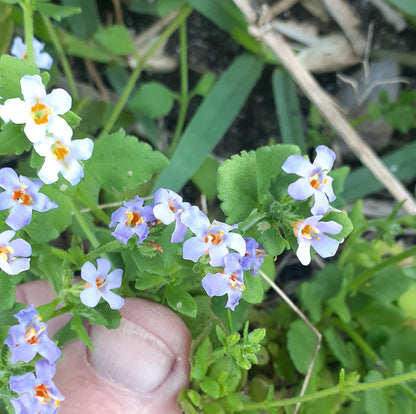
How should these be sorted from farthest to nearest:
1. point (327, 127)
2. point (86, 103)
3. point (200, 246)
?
point (327, 127) < point (86, 103) < point (200, 246)

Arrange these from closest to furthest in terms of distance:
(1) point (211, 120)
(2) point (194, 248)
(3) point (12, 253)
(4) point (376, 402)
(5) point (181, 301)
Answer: (2) point (194, 248) → (3) point (12, 253) → (5) point (181, 301) → (4) point (376, 402) → (1) point (211, 120)

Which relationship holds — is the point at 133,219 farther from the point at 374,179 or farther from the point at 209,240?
the point at 374,179

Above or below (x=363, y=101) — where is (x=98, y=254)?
below

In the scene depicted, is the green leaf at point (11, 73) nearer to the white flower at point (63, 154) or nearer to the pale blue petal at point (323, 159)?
the white flower at point (63, 154)

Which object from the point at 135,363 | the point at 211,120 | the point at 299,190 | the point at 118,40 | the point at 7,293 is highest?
the point at 118,40

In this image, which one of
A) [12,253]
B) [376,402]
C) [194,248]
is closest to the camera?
[194,248]

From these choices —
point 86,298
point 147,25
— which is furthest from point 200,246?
point 147,25

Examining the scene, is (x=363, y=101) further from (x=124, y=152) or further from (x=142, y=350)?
(x=142, y=350)

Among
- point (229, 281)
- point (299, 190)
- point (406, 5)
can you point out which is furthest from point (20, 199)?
point (406, 5)

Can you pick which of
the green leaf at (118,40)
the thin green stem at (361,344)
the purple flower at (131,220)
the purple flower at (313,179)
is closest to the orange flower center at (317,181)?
the purple flower at (313,179)
